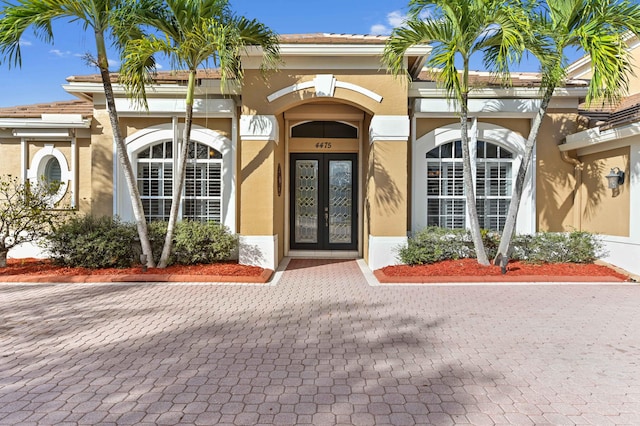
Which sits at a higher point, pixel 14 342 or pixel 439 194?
pixel 439 194

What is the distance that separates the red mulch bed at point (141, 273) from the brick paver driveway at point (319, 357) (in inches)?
32.3

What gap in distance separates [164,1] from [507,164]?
837cm

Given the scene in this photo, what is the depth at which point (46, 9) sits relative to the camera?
6.97m

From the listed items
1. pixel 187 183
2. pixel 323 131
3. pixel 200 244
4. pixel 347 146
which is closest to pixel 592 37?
pixel 347 146

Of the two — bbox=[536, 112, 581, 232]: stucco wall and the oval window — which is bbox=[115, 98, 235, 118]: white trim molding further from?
bbox=[536, 112, 581, 232]: stucco wall

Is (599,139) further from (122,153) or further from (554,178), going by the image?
(122,153)

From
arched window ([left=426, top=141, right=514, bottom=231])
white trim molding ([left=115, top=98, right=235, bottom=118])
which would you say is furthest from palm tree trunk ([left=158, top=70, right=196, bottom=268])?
arched window ([left=426, top=141, right=514, bottom=231])

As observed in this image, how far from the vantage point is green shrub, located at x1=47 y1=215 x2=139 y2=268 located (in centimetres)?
823

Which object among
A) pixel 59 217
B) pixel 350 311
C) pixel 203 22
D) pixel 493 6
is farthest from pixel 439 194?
pixel 59 217

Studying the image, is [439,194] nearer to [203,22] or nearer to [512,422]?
[203,22]

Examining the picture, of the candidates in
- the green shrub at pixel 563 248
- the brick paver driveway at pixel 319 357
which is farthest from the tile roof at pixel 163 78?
the green shrub at pixel 563 248

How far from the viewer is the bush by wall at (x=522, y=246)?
28.5ft

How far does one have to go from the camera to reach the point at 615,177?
27.3 ft

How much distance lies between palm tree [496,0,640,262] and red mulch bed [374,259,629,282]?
3429mm
